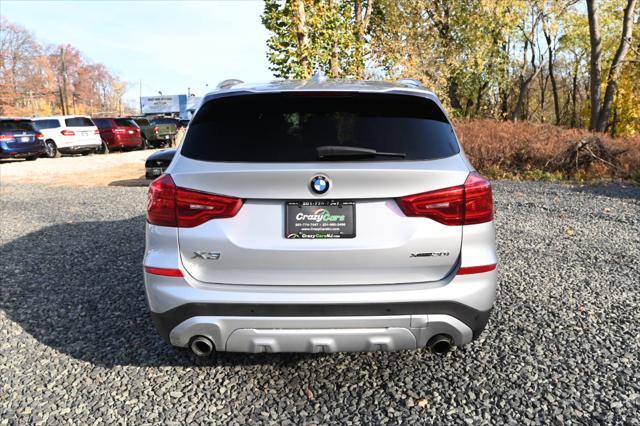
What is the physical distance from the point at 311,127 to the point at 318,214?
0.50 metres

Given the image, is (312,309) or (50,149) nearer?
(312,309)

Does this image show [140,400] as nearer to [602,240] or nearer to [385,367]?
[385,367]

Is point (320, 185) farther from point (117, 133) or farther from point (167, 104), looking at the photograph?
point (167, 104)

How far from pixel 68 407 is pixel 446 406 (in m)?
2.10

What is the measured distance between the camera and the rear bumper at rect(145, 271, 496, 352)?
2.36 m

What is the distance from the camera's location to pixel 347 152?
7.80 ft

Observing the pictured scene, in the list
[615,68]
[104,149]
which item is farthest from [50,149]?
[615,68]

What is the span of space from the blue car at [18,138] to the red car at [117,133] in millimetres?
4722

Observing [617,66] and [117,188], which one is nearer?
[117,188]

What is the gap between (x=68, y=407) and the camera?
2.64 metres

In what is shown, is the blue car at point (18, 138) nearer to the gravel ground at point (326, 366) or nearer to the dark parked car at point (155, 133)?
the dark parked car at point (155, 133)

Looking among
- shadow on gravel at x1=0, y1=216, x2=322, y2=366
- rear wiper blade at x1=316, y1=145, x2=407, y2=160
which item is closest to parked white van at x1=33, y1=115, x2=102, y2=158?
shadow on gravel at x1=0, y1=216, x2=322, y2=366

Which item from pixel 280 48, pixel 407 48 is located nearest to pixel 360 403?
pixel 280 48

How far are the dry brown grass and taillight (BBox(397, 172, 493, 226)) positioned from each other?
1051 centimetres
